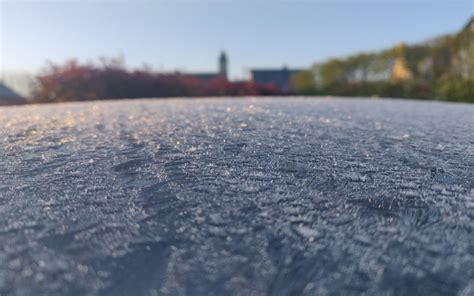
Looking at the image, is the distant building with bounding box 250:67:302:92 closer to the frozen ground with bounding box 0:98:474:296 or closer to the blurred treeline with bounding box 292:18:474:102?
the blurred treeline with bounding box 292:18:474:102

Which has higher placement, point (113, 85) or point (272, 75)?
point (272, 75)

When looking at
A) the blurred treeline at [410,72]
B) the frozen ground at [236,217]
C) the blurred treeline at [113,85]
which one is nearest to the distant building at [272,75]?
the blurred treeline at [410,72]

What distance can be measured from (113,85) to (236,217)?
266 inches

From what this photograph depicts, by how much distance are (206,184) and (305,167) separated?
0.32 meters

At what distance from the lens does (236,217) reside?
0.70 meters

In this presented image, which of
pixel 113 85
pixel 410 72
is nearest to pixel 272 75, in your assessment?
pixel 410 72

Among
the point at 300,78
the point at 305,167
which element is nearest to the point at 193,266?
the point at 305,167

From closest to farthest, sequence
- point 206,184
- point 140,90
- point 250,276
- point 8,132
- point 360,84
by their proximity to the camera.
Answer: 1. point 250,276
2. point 206,184
3. point 8,132
4. point 140,90
5. point 360,84

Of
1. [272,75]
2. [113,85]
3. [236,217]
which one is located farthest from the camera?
[272,75]

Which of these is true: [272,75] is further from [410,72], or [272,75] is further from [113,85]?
[113,85]

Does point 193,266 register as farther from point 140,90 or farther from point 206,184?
point 140,90

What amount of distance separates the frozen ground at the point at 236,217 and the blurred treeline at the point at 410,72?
6.47 meters

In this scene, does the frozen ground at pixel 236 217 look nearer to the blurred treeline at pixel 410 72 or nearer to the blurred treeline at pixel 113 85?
the blurred treeline at pixel 113 85

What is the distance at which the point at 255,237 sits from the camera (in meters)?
0.63
